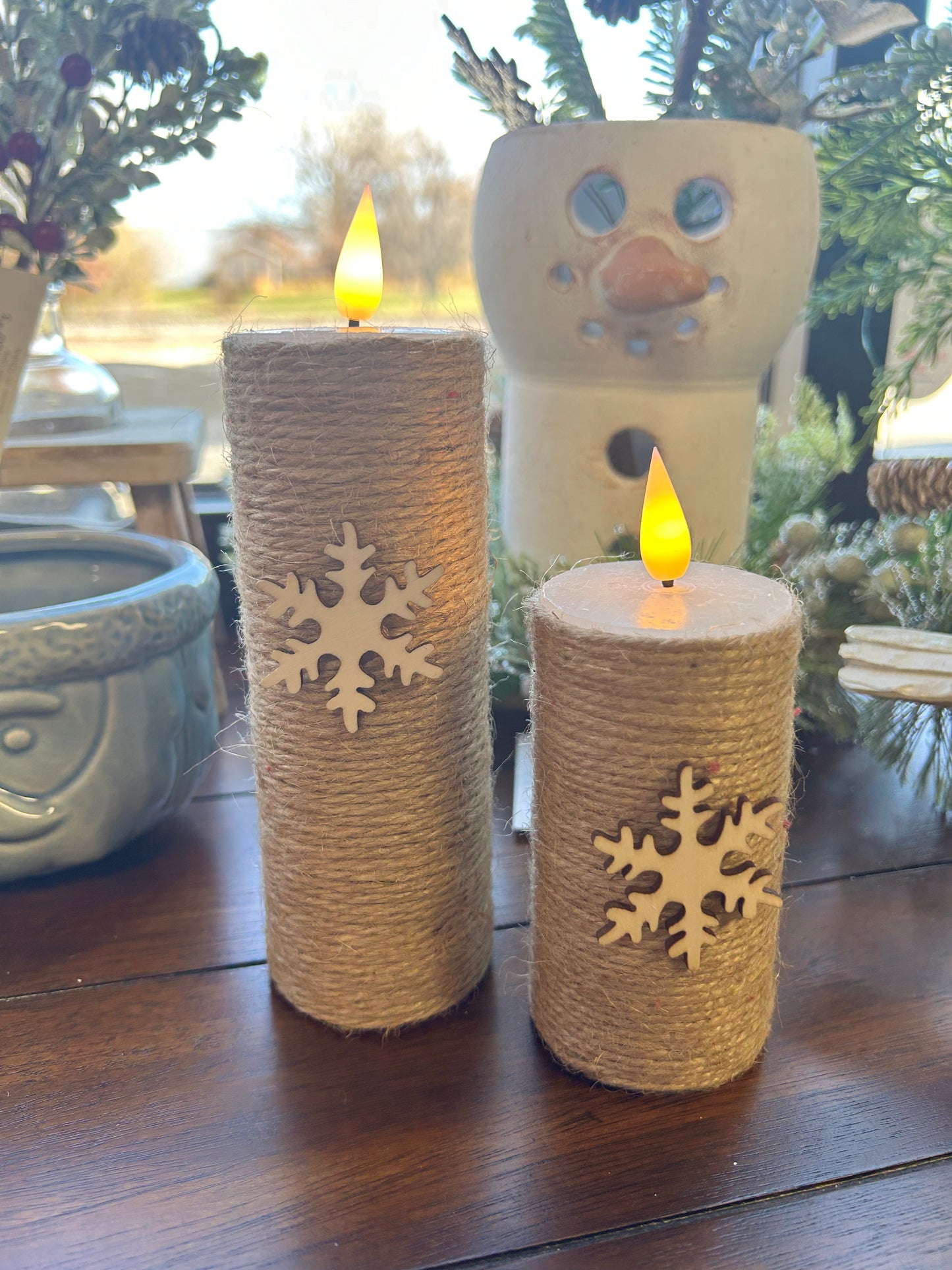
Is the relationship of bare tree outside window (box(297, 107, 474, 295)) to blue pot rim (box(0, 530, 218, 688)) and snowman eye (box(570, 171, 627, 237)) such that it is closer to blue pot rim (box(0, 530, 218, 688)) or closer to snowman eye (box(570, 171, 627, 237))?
snowman eye (box(570, 171, 627, 237))

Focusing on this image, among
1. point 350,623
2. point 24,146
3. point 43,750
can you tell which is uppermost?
point 24,146

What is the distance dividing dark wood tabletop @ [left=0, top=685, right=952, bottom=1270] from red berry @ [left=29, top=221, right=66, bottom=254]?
43cm

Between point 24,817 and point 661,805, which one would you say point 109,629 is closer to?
point 24,817

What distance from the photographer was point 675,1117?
1.50ft

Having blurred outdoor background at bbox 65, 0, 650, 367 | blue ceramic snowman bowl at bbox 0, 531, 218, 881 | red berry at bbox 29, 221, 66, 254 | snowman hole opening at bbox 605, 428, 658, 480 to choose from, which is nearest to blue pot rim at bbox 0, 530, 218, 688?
blue ceramic snowman bowl at bbox 0, 531, 218, 881

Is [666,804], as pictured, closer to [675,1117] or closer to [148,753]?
[675,1117]

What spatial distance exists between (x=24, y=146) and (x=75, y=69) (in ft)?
0.19

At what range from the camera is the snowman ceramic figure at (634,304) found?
67 cm

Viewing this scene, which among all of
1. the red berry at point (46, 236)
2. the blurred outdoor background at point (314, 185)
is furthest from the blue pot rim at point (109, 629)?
the blurred outdoor background at point (314, 185)

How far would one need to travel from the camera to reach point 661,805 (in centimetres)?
43

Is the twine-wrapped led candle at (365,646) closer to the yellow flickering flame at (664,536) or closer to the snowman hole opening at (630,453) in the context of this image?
the yellow flickering flame at (664,536)

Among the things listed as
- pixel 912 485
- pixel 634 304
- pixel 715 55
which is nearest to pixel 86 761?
pixel 634 304

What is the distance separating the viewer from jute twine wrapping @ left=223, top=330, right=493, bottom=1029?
438 mm

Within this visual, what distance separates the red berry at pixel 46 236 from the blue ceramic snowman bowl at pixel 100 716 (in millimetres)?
225
